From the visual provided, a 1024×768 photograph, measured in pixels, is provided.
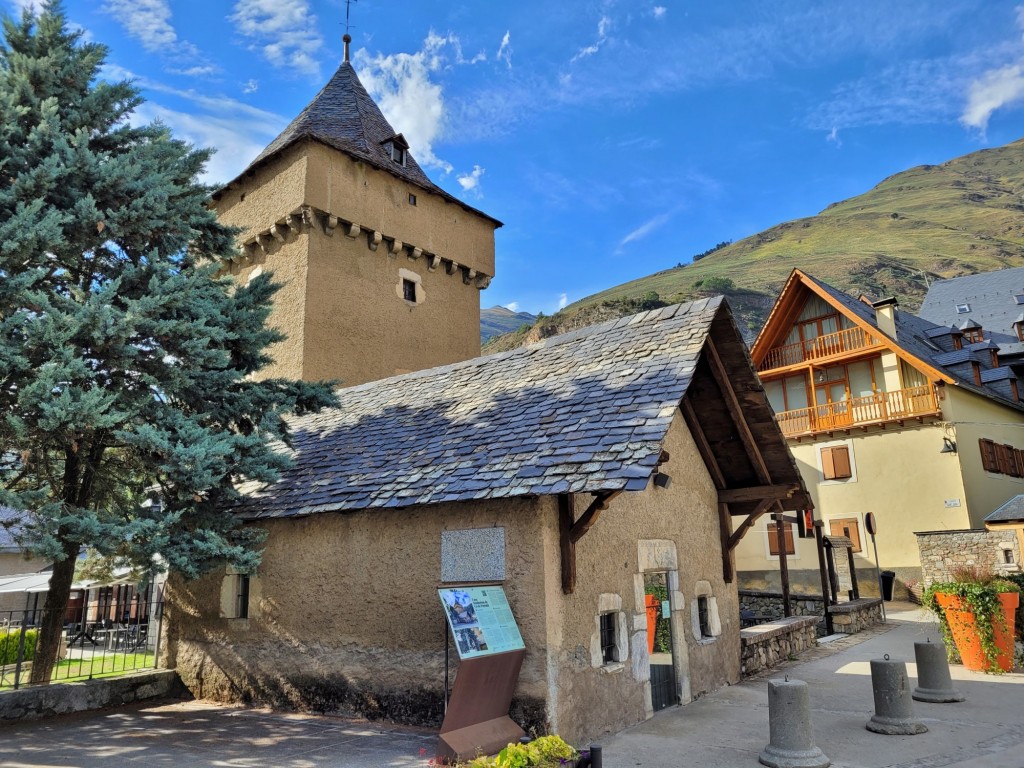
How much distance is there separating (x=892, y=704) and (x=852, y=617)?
9258 mm

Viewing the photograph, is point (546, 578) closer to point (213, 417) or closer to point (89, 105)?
point (213, 417)

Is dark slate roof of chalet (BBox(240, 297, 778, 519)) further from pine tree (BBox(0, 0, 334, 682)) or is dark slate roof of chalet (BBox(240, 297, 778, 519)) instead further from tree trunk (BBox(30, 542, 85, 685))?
tree trunk (BBox(30, 542, 85, 685))

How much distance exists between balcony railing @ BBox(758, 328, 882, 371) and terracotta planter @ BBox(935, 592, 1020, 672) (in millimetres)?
15546

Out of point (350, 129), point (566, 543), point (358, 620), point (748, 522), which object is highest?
point (350, 129)

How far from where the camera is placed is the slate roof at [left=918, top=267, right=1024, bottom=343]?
96.0ft

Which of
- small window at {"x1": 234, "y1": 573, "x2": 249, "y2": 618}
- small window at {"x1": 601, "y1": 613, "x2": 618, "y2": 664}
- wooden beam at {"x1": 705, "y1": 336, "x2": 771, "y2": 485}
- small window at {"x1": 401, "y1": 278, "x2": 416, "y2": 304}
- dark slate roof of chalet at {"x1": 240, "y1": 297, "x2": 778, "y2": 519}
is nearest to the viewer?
dark slate roof of chalet at {"x1": 240, "y1": 297, "x2": 778, "y2": 519}

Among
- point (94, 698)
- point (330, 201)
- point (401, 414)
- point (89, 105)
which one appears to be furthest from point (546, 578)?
point (330, 201)

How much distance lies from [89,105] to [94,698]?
8.40 meters

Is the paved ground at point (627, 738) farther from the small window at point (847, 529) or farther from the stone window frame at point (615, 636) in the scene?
the small window at point (847, 529)

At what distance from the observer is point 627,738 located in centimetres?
749

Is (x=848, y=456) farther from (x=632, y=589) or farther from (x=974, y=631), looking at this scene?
(x=632, y=589)

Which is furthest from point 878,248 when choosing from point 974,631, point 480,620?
point 480,620

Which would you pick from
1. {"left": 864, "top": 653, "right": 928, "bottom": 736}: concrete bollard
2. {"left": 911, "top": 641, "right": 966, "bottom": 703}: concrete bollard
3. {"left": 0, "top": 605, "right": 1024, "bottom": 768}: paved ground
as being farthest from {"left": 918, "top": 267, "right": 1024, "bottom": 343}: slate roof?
{"left": 864, "top": 653, "right": 928, "bottom": 736}: concrete bollard

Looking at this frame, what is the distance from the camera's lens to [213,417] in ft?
33.1
